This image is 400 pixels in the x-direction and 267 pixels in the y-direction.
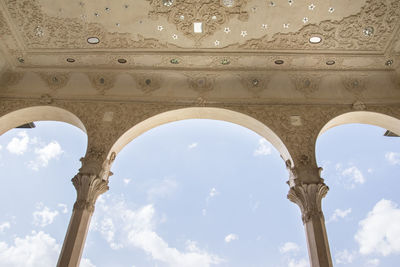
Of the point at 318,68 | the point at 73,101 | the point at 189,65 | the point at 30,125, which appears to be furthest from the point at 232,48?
the point at 30,125

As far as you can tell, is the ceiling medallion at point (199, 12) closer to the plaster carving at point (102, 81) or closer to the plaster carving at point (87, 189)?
the plaster carving at point (102, 81)

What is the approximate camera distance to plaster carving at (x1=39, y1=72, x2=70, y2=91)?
7.98 metres

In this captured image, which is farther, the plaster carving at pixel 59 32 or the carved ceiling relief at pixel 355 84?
the carved ceiling relief at pixel 355 84

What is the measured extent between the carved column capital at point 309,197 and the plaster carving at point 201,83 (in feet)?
10.5

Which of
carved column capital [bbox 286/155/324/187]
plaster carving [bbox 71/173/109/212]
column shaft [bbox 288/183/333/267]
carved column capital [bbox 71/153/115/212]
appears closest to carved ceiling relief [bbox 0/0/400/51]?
carved column capital [bbox 286/155/324/187]

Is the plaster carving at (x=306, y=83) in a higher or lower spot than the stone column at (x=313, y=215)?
higher

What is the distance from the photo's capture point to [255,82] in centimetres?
791

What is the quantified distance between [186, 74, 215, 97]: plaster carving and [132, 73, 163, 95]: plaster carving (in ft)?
2.66

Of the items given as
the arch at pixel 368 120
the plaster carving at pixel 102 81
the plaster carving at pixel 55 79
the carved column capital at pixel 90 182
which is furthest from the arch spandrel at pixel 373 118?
the plaster carving at pixel 55 79

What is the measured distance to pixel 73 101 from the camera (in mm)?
7793

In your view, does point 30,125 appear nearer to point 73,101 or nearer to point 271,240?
point 73,101

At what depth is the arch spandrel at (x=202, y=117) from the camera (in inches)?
289

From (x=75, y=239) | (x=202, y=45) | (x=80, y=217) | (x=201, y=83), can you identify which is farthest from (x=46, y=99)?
(x=202, y=45)

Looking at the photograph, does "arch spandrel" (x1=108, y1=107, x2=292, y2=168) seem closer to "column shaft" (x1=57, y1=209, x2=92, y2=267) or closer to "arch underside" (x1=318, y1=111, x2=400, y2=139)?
"arch underside" (x1=318, y1=111, x2=400, y2=139)
